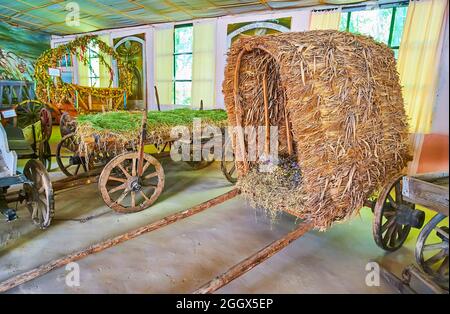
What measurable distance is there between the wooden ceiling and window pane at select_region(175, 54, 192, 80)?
91 cm

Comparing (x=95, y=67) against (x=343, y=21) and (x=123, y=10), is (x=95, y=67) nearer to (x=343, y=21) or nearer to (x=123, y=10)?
(x=123, y=10)

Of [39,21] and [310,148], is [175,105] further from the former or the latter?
[310,148]

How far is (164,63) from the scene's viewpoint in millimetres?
7758

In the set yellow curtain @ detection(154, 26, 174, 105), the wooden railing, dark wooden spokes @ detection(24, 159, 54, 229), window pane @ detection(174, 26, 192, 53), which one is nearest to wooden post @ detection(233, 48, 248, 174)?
dark wooden spokes @ detection(24, 159, 54, 229)

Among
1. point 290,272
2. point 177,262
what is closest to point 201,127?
point 177,262

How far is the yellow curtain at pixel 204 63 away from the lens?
6.91 m

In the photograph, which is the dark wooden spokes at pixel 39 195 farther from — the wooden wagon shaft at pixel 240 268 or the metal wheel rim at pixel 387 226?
the metal wheel rim at pixel 387 226

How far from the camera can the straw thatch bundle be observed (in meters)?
2.14

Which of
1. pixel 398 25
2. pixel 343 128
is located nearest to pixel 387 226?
pixel 343 128

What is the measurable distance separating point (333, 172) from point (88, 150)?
2568mm

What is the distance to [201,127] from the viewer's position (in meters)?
4.22

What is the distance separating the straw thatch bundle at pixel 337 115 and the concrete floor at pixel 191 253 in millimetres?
475

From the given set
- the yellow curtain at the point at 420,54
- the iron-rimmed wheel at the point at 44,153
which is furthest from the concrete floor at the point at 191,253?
the yellow curtain at the point at 420,54

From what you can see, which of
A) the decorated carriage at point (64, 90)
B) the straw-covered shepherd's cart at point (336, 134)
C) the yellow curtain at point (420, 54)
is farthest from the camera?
the decorated carriage at point (64, 90)
